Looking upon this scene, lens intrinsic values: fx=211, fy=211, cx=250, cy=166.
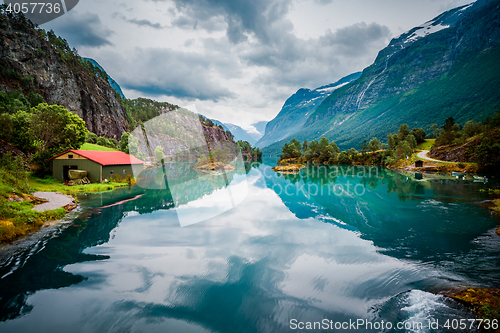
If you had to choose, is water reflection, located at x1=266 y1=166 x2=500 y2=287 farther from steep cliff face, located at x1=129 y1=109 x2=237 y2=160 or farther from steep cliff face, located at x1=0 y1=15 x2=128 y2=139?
steep cliff face, located at x1=0 y1=15 x2=128 y2=139

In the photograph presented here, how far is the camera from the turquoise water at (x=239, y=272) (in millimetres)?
5918

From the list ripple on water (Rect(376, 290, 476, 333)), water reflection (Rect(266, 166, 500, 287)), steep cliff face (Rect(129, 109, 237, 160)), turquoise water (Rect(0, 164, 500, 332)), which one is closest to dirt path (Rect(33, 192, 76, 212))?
turquoise water (Rect(0, 164, 500, 332))

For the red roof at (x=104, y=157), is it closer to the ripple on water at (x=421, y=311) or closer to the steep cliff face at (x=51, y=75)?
the ripple on water at (x=421, y=311)

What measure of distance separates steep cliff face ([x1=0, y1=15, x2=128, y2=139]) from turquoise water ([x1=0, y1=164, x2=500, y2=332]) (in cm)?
6287

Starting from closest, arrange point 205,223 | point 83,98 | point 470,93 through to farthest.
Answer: point 205,223
point 83,98
point 470,93

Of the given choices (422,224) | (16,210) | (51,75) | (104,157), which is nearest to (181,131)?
(16,210)

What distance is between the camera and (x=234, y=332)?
5.54 m

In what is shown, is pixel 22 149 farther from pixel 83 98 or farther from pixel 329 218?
pixel 83 98

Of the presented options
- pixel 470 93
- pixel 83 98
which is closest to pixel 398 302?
pixel 83 98

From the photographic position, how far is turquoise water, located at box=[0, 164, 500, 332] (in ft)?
19.4

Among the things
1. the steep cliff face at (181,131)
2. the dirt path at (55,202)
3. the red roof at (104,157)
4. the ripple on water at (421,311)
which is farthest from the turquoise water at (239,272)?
the red roof at (104,157)

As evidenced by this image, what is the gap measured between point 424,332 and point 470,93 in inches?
8953

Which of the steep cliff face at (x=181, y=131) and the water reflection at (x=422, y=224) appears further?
the water reflection at (x=422, y=224)

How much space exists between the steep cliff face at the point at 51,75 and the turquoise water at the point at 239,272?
62.9 m
